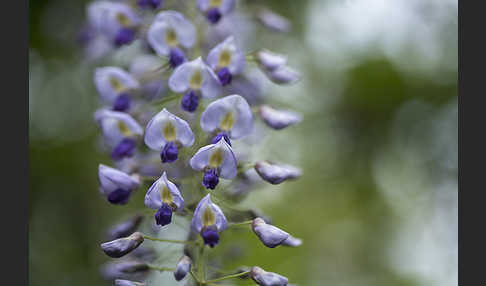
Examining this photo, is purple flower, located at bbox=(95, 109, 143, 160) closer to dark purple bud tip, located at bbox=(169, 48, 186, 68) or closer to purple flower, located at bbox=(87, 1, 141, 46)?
dark purple bud tip, located at bbox=(169, 48, 186, 68)

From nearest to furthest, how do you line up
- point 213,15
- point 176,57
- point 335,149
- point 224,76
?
point 224,76 < point 176,57 < point 213,15 < point 335,149

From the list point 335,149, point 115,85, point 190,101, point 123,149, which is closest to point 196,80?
point 190,101

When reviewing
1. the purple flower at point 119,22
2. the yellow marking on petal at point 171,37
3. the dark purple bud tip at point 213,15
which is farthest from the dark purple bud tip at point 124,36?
the dark purple bud tip at point 213,15

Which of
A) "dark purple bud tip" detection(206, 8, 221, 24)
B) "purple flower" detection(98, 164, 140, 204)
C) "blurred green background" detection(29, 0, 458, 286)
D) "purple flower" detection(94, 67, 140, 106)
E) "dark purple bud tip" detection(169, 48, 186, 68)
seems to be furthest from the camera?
"blurred green background" detection(29, 0, 458, 286)

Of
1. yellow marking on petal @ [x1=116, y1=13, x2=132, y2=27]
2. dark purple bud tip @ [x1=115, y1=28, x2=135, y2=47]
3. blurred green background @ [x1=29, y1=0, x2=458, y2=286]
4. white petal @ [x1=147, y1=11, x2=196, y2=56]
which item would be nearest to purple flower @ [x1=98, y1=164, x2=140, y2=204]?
white petal @ [x1=147, y1=11, x2=196, y2=56]

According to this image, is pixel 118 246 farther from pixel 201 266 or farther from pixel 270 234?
pixel 270 234

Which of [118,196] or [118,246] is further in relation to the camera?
[118,196]

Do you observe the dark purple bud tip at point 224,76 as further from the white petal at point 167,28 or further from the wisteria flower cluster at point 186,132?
the white petal at point 167,28
